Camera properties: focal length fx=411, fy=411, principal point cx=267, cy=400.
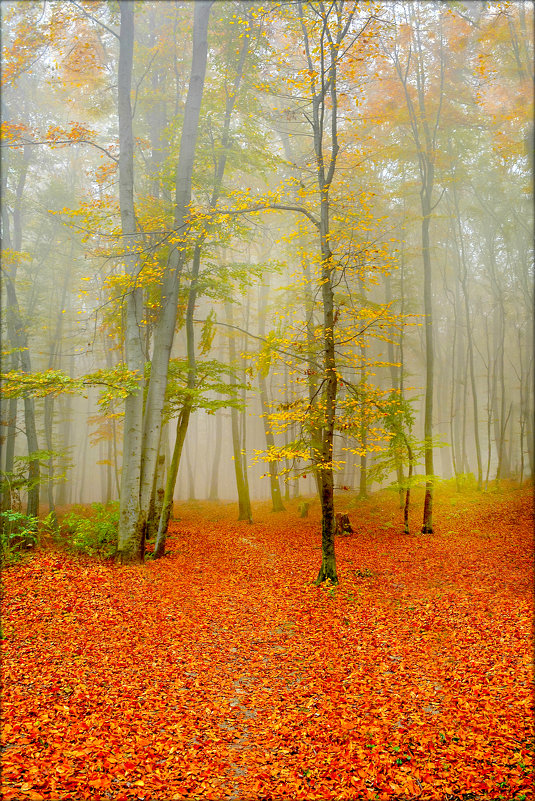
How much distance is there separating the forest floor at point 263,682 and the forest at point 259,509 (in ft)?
0.10

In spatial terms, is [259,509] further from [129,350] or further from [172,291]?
[172,291]

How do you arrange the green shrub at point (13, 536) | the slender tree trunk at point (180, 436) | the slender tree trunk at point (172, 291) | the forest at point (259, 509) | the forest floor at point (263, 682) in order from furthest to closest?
the slender tree trunk at point (180, 436) → the slender tree trunk at point (172, 291) → the green shrub at point (13, 536) → the forest at point (259, 509) → the forest floor at point (263, 682)

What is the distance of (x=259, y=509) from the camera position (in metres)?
19.9

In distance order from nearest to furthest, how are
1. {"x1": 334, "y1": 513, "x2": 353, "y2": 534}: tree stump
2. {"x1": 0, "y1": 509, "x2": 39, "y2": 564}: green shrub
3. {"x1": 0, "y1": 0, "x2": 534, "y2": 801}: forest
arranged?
1. {"x1": 0, "y1": 0, "x2": 534, "y2": 801}: forest
2. {"x1": 0, "y1": 509, "x2": 39, "y2": 564}: green shrub
3. {"x1": 334, "y1": 513, "x2": 353, "y2": 534}: tree stump

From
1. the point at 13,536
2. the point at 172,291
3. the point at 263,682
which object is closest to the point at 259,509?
the point at 172,291

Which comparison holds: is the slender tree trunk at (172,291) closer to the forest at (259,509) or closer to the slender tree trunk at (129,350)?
the forest at (259,509)

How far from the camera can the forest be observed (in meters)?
3.64

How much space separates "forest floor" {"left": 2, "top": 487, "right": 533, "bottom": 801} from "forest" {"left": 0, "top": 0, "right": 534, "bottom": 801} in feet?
0.10

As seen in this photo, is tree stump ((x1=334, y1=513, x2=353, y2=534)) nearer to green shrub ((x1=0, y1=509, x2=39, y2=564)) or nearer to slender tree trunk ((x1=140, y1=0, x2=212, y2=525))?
slender tree trunk ((x1=140, y1=0, x2=212, y2=525))

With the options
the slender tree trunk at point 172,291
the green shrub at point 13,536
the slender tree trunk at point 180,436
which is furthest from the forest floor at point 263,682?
the slender tree trunk at point 172,291

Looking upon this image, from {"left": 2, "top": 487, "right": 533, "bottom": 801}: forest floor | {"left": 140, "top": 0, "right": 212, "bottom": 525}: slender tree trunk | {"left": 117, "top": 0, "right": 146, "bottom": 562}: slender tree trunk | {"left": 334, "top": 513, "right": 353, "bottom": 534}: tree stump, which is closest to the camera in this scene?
{"left": 2, "top": 487, "right": 533, "bottom": 801}: forest floor

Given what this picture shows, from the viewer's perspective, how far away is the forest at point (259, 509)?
3.64m

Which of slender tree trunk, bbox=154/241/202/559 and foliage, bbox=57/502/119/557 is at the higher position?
slender tree trunk, bbox=154/241/202/559

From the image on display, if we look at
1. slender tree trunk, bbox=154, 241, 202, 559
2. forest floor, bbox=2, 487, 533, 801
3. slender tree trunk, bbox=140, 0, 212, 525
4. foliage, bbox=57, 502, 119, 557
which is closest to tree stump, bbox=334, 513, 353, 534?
forest floor, bbox=2, 487, 533, 801
